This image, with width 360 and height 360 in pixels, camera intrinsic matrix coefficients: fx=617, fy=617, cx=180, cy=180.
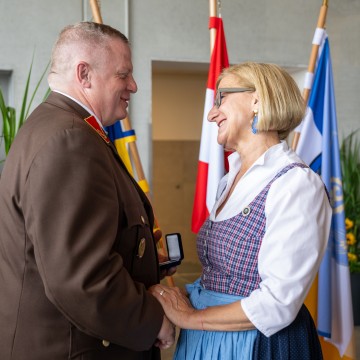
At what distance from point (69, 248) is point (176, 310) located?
1.36ft

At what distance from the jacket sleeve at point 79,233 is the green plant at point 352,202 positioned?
361cm

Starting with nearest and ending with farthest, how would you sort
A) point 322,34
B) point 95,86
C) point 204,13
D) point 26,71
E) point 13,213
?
point 13,213, point 95,86, point 322,34, point 26,71, point 204,13

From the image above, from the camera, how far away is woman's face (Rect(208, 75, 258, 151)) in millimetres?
1795

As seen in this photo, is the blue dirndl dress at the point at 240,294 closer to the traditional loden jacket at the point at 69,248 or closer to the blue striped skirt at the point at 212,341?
the blue striped skirt at the point at 212,341

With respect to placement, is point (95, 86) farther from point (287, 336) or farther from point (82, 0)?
point (82, 0)

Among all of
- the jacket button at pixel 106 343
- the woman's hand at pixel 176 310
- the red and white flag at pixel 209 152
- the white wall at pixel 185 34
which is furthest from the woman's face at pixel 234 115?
the white wall at pixel 185 34

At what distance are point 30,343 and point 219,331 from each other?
498mm

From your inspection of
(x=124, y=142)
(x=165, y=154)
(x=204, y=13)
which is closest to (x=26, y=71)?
(x=124, y=142)

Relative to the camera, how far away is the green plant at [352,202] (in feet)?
15.7

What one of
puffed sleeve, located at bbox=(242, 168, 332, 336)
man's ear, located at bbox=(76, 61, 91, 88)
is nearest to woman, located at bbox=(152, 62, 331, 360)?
puffed sleeve, located at bbox=(242, 168, 332, 336)

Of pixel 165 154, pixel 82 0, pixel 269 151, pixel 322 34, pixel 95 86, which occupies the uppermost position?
pixel 82 0

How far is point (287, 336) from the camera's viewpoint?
1661 mm

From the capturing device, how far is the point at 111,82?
1644 mm

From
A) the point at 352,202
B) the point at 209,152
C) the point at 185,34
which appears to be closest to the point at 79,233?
the point at 209,152
